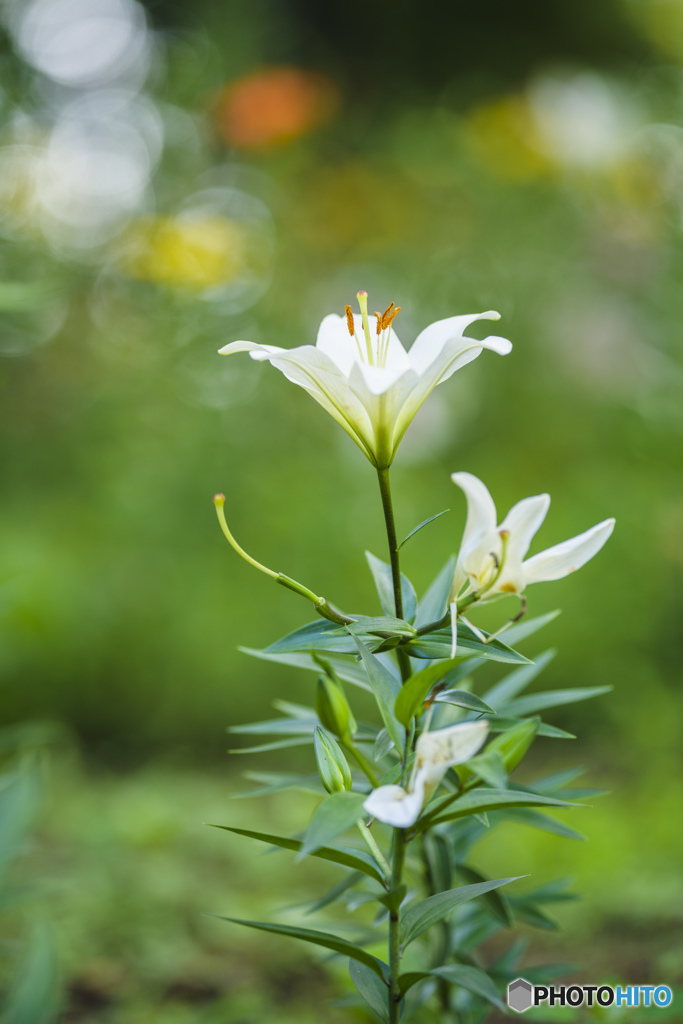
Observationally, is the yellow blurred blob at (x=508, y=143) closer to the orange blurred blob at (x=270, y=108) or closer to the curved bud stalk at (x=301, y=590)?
the orange blurred blob at (x=270, y=108)

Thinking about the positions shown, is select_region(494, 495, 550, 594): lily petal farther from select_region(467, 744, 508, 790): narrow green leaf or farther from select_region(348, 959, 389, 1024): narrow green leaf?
select_region(348, 959, 389, 1024): narrow green leaf

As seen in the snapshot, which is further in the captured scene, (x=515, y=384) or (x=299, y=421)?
(x=515, y=384)

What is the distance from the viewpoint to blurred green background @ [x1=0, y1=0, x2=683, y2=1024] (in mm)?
1190

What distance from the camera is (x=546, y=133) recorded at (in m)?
2.67

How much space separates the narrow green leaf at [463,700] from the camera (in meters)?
0.37

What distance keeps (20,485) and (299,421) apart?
889 mm

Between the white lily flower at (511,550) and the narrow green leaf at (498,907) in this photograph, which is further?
the narrow green leaf at (498,907)

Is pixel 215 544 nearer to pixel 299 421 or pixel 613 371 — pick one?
pixel 299 421

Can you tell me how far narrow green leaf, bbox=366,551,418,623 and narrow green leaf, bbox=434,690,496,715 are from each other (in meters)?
0.05

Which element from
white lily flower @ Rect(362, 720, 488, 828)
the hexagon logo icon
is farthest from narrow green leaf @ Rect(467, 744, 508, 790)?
the hexagon logo icon

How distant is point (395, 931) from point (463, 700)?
5.7 inches

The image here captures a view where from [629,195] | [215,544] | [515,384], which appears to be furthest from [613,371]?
[215,544]

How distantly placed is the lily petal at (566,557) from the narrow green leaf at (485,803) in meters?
0.11

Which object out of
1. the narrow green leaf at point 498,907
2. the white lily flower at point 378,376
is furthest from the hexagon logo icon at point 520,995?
the white lily flower at point 378,376
